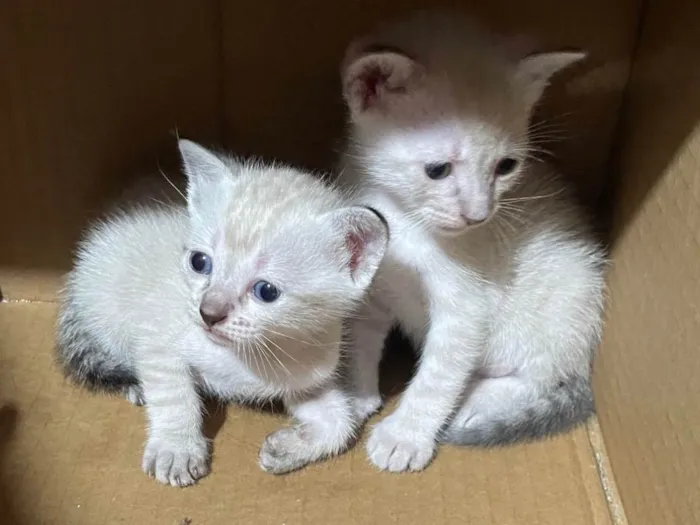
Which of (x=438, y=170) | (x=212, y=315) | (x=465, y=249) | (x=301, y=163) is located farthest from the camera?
(x=301, y=163)

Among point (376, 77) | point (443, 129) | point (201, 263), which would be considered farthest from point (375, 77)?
point (201, 263)

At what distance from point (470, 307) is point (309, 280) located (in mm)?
287

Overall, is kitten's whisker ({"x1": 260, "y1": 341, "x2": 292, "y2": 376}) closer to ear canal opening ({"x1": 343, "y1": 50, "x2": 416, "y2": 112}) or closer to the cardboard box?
the cardboard box

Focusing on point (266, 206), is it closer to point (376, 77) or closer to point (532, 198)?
point (376, 77)

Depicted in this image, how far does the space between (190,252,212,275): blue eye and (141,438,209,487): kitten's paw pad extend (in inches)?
11.1

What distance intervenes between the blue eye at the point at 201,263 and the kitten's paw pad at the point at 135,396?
1.05 feet

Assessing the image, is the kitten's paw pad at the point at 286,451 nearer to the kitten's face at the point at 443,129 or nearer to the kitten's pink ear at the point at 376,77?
the kitten's face at the point at 443,129

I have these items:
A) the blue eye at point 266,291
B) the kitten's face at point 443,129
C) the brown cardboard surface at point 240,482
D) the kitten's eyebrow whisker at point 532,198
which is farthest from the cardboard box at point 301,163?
the blue eye at point 266,291

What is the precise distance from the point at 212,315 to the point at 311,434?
322 mm

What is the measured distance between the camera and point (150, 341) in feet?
4.09

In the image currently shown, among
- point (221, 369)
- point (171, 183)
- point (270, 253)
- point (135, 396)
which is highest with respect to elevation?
point (270, 253)

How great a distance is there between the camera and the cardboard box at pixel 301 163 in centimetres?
117

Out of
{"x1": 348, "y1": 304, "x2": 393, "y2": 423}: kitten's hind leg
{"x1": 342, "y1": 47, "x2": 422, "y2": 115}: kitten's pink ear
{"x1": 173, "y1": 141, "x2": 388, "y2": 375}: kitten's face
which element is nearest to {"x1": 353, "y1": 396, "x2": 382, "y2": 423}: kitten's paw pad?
{"x1": 348, "y1": 304, "x2": 393, "y2": 423}: kitten's hind leg

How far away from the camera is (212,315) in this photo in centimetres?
104
